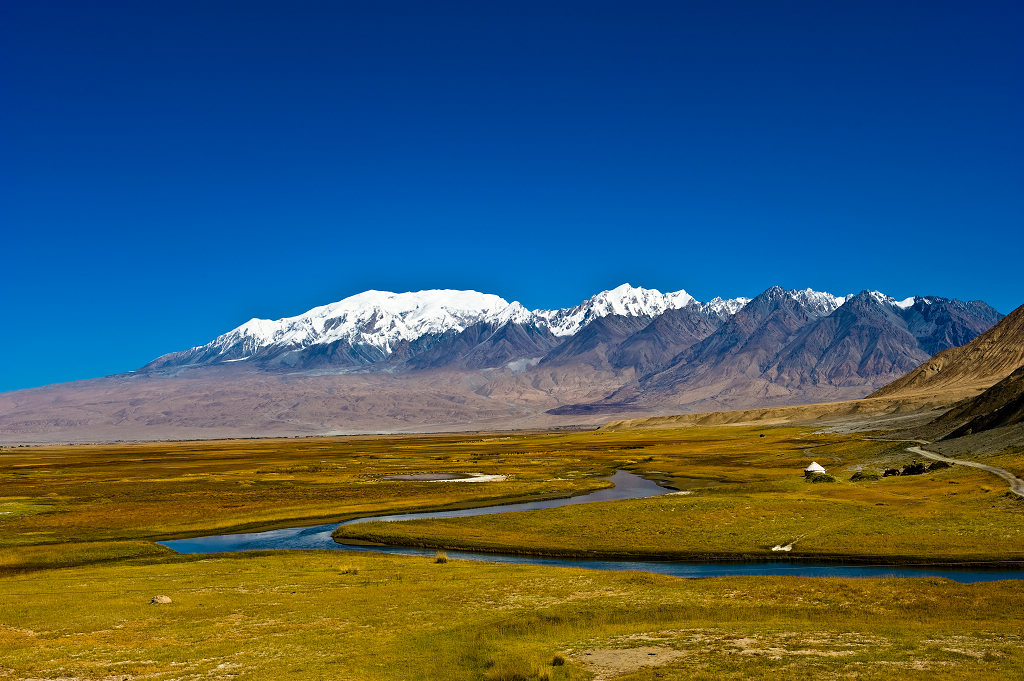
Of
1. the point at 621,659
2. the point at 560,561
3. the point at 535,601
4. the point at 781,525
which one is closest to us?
the point at 621,659

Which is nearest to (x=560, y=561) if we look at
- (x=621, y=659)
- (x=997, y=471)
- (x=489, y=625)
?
(x=489, y=625)

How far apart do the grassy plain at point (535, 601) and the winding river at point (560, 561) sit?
1.78 metres

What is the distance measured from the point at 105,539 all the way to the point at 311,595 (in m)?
31.4

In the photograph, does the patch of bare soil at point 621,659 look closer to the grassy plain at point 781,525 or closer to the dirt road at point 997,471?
the grassy plain at point 781,525

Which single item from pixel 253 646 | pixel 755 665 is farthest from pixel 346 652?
pixel 755 665

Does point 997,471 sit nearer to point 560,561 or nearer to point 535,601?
point 560,561

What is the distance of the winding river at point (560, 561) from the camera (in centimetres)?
4122

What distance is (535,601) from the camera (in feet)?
113

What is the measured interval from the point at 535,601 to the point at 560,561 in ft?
50.4

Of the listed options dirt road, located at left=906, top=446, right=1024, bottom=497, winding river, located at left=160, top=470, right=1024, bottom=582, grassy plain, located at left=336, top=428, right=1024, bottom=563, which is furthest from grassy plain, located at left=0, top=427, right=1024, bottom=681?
winding river, located at left=160, top=470, right=1024, bottom=582

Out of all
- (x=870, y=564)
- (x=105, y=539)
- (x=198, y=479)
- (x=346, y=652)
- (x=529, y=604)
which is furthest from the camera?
(x=198, y=479)

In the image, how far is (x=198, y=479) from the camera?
113m

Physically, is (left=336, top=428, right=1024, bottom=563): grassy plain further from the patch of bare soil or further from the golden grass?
the patch of bare soil

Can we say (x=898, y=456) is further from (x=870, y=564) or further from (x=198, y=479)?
(x=198, y=479)
